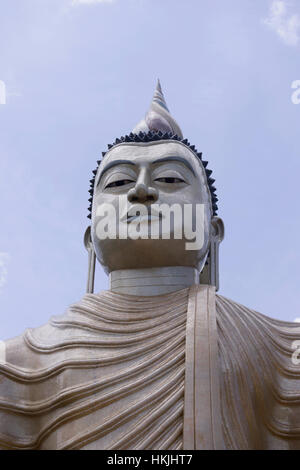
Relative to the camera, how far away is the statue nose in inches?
196

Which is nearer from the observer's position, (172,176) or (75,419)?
(75,419)

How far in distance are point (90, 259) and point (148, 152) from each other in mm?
1128

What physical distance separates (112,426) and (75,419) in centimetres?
27

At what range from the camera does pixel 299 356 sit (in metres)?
4.45

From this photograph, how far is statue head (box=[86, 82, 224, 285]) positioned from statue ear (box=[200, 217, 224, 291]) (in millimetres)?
20

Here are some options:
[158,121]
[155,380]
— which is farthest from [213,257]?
[155,380]

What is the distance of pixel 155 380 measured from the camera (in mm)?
4078

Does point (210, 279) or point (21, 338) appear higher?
point (210, 279)

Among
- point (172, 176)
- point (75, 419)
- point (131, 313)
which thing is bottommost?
point (75, 419)

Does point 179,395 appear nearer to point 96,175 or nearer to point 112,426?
point 112,426

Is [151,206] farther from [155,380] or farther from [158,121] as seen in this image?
[155,380]

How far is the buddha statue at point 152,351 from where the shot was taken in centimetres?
388

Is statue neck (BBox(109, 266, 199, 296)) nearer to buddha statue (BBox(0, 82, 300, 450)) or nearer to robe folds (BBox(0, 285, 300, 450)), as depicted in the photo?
buddha statue (BBox(0, 82, 300, 450))

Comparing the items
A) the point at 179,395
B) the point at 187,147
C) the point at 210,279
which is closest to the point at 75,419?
the point at 179,395
